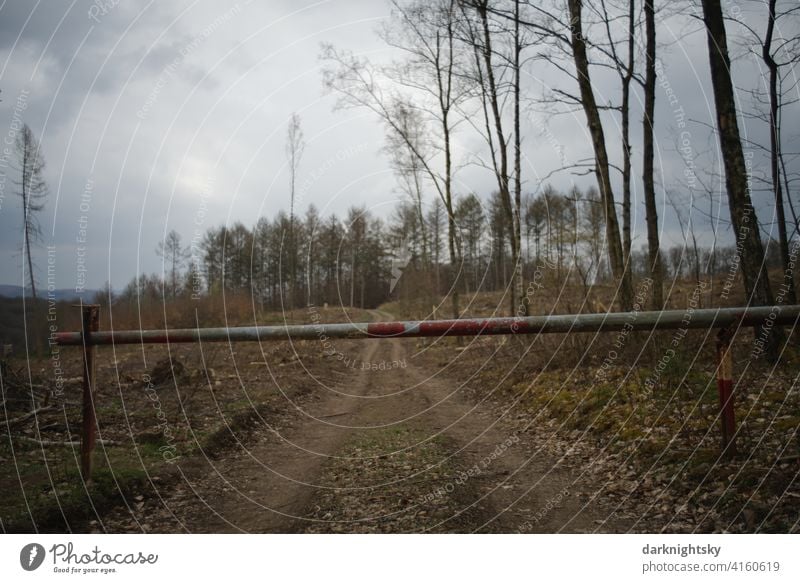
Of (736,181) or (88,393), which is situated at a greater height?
(736,181)

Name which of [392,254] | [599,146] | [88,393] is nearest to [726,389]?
[88,393]

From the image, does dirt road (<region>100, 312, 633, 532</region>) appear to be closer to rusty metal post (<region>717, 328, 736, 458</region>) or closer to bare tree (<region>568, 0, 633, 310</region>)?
rusty metal post (<region>717, 328, 736, 458</region>)

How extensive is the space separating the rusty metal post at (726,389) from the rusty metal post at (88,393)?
626 cm

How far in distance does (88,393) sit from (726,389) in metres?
6.40

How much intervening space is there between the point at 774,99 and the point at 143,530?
33.7ft

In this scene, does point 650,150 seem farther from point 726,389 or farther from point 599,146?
point 726,389

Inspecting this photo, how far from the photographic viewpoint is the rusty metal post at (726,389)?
169 inches

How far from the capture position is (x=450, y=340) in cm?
2025

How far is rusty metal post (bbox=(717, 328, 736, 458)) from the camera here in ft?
14.1

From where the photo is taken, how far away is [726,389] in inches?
168

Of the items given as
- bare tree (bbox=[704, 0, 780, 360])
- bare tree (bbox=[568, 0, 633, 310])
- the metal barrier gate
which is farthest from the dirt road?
bare tree (bbox=[568, 0, 633, 310])

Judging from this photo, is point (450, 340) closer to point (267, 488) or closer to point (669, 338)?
point (669, 338)

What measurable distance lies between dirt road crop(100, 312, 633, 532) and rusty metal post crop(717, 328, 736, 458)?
142cm

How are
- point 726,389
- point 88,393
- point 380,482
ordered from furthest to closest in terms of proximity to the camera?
point 380,482, point 88,393, point 726,389
